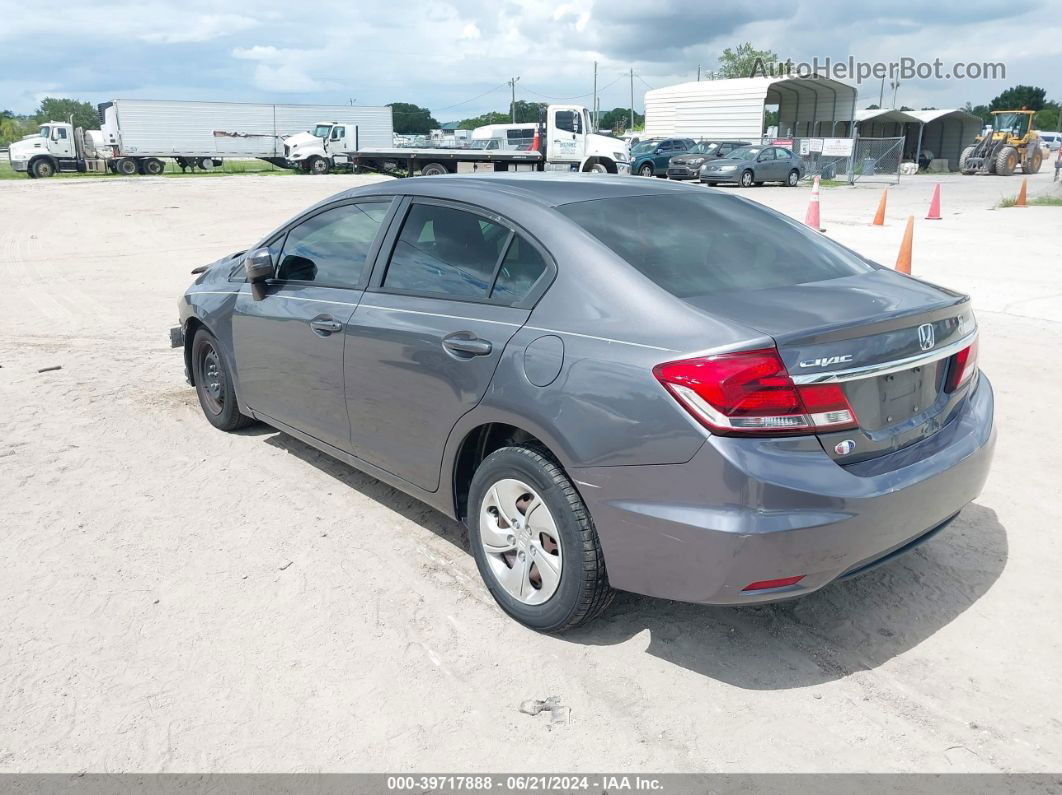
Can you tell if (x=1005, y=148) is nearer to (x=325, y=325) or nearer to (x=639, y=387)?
(x=325, y=325)

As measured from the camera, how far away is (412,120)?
13025 centimetres

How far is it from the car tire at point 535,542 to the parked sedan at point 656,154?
31351 millimetres

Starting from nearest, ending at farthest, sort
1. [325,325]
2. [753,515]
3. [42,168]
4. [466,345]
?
1. [753,515]
2. [466,345]
3. [325,325]
4. [42,168]

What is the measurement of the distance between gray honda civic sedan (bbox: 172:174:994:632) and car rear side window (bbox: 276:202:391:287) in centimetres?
2

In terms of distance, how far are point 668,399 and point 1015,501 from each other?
8.58ft

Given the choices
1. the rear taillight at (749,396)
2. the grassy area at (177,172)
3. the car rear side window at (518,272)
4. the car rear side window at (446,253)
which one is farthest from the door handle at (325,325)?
the grassy area at (177,172)

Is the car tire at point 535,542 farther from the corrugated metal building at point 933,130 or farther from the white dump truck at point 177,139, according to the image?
the corrugated metal building at point 933,130

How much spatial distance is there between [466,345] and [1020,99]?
140 m

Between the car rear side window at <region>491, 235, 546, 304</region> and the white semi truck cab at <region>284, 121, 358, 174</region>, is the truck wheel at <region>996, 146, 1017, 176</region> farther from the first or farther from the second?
the car rear side window at <region>491, 235, 546, 304</region>

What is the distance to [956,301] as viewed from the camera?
320 cm

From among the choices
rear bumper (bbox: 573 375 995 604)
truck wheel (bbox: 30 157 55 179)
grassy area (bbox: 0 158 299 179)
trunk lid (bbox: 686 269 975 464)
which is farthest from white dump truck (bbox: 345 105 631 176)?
rear bumper (bbox: 573 375 995 604)

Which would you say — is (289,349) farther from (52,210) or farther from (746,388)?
(52,210)

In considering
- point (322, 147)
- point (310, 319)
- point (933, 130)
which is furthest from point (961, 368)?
point (933, 130)

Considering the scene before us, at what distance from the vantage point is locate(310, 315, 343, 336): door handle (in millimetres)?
4020
